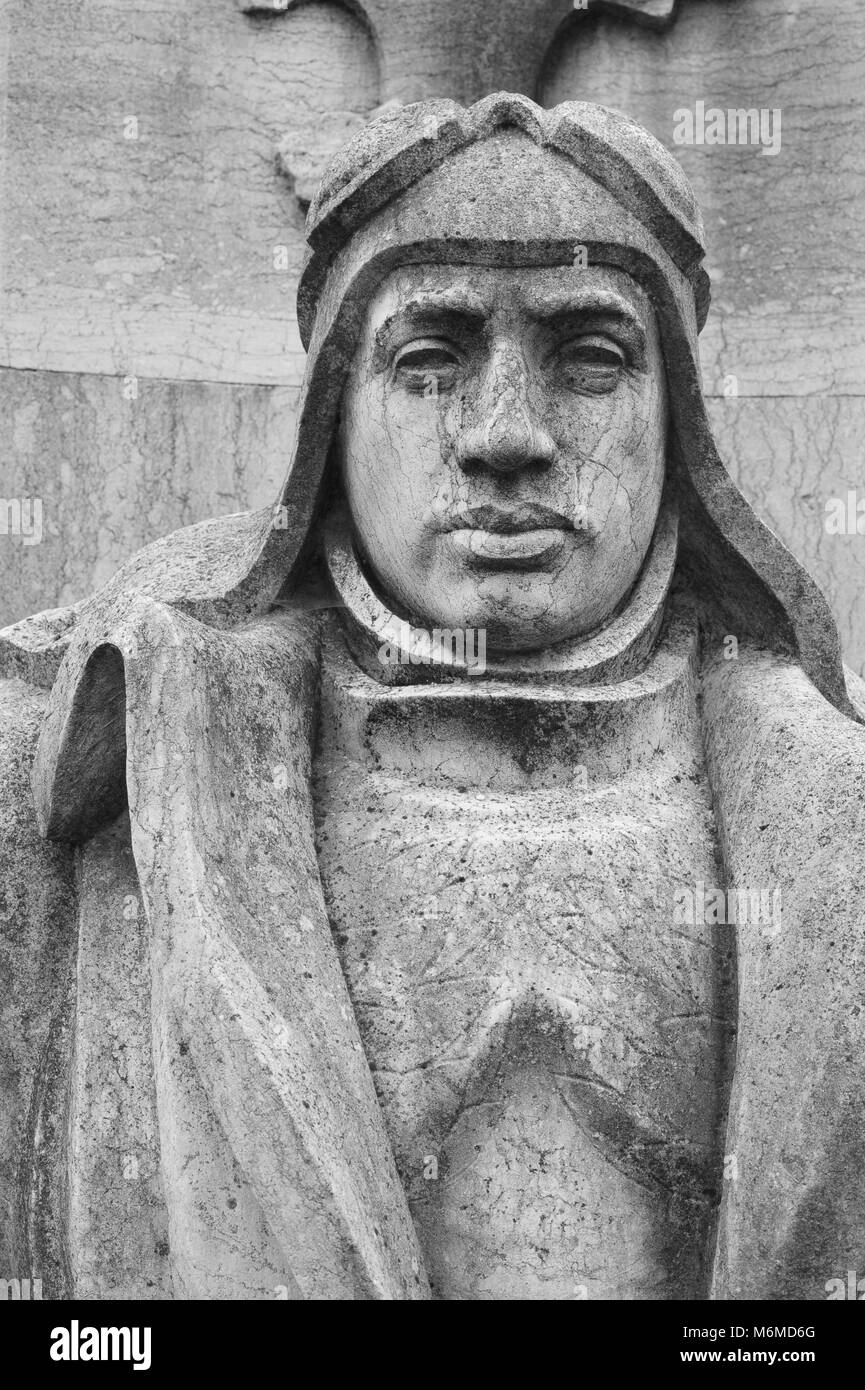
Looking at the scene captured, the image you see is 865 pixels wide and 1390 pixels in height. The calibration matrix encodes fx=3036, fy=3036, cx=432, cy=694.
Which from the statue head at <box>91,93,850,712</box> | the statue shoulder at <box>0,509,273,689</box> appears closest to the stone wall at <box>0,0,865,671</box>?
the statue shoulder at <box>0,509,273,689</box>

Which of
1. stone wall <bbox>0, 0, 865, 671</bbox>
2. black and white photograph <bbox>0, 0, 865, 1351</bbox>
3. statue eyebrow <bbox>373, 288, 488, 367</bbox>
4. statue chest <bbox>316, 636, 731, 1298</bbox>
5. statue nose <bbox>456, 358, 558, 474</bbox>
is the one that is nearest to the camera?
black and white photograph <bbox>0, 0, 865, 1351</bbox>

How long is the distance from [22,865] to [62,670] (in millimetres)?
A: 437

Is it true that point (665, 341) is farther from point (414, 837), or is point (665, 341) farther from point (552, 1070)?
point (552, 1070)

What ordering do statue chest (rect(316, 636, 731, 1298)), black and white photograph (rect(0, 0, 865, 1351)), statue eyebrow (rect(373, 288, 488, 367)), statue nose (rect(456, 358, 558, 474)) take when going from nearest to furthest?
black and white photograph (rect(0, 0, 865, 1351)) → statue chest (rect(316, 636, 731, 1298)) → statue nose (rect(456, 358, 558, 474)) → statue eyebrow (rect(373, 288, 488, 367))

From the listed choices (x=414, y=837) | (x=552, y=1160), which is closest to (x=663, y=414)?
(x=414, y=837)

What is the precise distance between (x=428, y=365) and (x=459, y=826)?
3.30 ft

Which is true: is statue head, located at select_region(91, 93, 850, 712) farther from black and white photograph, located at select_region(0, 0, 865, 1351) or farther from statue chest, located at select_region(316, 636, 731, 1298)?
statue chest, located at select_region(316, 636, 731, 1298)

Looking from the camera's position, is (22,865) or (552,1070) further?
(22,865)

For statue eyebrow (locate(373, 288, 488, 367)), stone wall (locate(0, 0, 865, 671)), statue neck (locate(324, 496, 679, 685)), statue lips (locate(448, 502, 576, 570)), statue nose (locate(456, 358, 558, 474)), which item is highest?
stone wall (locate(0, 0, 865, 671))

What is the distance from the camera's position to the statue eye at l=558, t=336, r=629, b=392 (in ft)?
21.6

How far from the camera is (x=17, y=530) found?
28.6ft

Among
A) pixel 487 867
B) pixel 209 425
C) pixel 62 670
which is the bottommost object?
pixel 487 867
